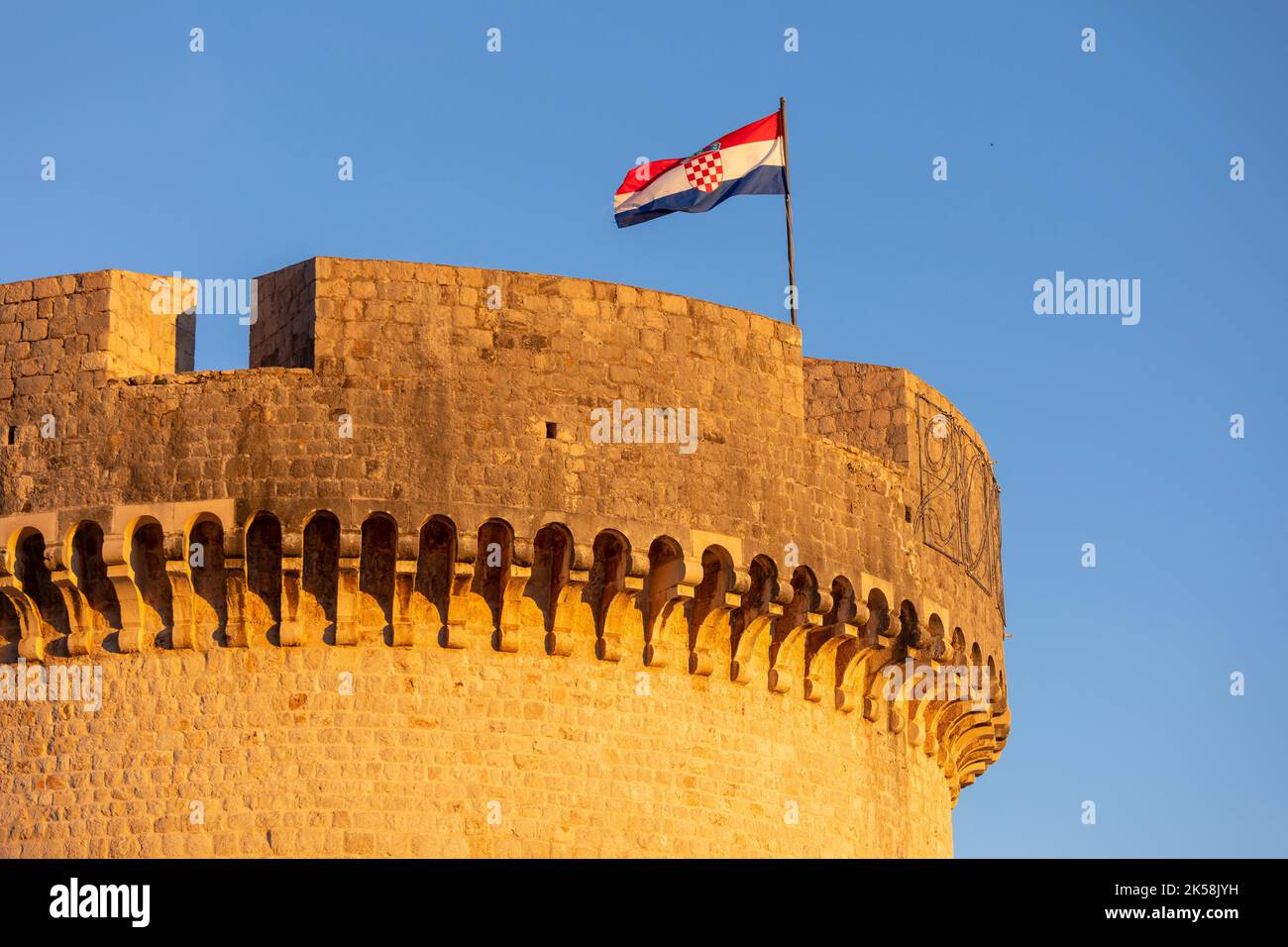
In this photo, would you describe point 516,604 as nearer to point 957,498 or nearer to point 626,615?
point 626,615

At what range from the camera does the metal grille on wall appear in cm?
2531

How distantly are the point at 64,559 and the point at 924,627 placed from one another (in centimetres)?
714

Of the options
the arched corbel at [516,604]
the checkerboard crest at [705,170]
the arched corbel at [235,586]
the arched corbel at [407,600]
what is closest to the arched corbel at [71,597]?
the arched corbel at [235,586]

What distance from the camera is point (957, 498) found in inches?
1014

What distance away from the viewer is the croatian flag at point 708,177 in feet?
83.9

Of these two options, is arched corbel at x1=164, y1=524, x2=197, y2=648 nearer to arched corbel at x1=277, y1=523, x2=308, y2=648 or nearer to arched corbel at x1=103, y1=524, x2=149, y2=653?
arched corbel at x1=103, y1=524, x2=149, y2=653

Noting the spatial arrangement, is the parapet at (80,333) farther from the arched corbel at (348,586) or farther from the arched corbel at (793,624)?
the arched corbel at (793,624)

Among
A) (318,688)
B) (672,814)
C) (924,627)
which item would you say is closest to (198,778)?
(318,688)

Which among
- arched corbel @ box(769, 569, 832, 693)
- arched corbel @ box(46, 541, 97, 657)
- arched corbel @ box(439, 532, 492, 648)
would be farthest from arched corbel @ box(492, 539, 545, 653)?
arched corbel @ box(46, 541, 97, 657)

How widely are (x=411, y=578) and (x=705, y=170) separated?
541cm

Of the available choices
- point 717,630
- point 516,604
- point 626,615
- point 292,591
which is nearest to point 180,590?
point 292,591

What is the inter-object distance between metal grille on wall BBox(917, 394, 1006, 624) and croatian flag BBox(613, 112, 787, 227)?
7.81 ft

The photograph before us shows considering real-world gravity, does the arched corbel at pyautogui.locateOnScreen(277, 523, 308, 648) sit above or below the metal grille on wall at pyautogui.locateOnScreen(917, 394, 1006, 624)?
below
